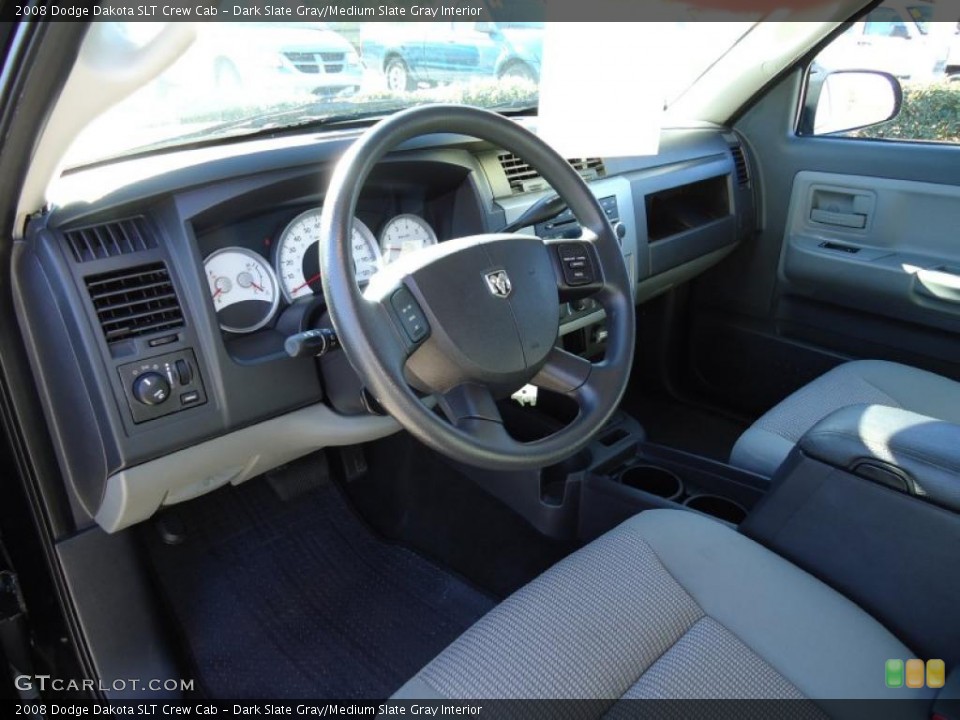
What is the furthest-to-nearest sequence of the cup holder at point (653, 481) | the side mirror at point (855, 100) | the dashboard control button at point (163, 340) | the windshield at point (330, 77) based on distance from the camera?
1. the side mirror at point (855, 100)
2. the cup holder at point (653, 481)
3. the windshield at point (330, 77)
4. the dashboard control button at point (163, 340)

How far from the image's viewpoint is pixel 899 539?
1179 mm

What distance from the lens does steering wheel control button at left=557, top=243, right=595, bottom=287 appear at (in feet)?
4.35

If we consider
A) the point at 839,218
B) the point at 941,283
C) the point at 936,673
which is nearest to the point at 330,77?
the point at 936,673

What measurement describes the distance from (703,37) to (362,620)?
1.94 metres

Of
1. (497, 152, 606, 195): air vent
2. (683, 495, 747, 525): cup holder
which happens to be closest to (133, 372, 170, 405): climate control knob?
(497, 152, 606, 195): air vent

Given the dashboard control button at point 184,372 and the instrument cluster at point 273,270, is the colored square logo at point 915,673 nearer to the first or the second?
the instrument cluster at point 273,270

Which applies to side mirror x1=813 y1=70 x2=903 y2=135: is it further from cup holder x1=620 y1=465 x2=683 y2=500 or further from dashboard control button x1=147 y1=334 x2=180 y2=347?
dashboard control button x1=147 y1=334 x2=180 y2=347

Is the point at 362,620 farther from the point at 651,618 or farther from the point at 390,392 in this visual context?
the point at 390,392

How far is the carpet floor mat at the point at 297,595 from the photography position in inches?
68.7

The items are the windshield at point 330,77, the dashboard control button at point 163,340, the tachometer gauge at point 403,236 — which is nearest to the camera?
the dashboard control button at point 163,340

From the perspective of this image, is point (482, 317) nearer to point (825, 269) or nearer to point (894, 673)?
point (894, 673)

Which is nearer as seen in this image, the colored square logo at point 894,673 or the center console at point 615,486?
the colored square logo at point 894,673

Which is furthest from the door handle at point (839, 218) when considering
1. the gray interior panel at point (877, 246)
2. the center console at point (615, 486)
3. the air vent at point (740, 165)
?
the center console at point (615, 486)

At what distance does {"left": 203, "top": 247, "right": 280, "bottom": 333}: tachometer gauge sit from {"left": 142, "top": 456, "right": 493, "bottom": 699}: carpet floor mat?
66cm
